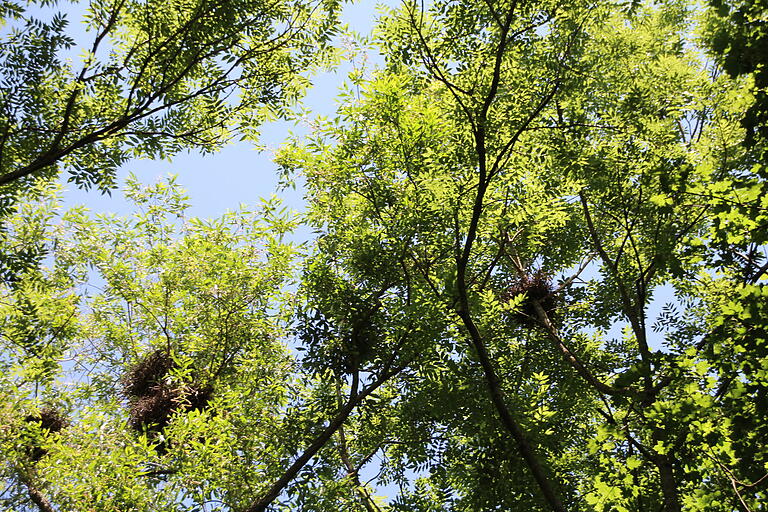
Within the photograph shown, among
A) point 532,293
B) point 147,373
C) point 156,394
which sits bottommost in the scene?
point 532,293

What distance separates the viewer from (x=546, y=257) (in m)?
9.37

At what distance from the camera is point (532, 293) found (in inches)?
349

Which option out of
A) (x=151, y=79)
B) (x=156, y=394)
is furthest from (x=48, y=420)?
(x=151, y=79)

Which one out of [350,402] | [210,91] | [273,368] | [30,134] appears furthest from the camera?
[273,368]

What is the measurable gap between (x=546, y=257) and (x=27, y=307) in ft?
26.8

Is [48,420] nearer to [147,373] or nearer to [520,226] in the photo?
[147,373]

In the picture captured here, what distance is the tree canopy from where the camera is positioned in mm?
6195

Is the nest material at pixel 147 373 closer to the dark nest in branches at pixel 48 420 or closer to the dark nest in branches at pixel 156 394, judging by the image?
the dark nest in branches at pixel 156 394

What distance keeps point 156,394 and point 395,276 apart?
4.37 m

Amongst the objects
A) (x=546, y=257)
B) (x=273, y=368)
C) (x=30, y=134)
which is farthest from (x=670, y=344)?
(x=30, y=134)

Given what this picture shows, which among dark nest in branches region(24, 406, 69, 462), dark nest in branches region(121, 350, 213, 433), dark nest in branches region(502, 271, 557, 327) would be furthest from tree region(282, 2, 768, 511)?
dark nest in branches region(24, 406, 69, 462)

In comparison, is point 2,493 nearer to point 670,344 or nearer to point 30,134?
point 30,134

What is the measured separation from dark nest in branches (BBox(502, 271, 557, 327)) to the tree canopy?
0.03 m

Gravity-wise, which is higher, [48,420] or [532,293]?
[48,420]
